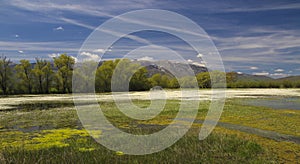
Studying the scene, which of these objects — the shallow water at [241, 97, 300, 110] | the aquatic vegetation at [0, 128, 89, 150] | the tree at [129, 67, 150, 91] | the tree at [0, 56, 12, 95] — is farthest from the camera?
the tree at [129, 67, 150, 91]

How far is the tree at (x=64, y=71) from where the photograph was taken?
85438 millimetres

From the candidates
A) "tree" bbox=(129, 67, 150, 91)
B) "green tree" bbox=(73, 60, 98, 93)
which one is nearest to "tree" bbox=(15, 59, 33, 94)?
"green tree" bbox=(73, 60, 98, 93)

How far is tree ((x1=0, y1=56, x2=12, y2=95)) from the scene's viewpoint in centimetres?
7988

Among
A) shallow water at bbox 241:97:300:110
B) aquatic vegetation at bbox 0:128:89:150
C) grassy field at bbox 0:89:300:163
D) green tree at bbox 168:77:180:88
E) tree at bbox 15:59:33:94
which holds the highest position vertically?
tree at bbox 15:59:33:94

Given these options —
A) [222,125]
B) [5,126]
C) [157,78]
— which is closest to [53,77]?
[157,78]

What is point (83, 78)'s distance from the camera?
86.4 metres

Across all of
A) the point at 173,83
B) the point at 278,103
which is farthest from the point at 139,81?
the point at 278,103

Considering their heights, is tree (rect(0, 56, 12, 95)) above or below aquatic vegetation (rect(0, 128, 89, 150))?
Answer: above

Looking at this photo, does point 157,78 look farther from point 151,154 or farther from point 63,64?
point 151,154

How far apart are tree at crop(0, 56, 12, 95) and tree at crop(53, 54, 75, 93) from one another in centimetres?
1470

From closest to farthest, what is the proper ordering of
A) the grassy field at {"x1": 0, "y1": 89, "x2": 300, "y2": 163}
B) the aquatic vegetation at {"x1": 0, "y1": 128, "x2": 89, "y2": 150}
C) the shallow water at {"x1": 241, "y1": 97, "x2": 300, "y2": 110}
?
1. the grassy field at {"x1": 0, "y1": 89, "x2": 300, "y2": 163}
2. the aquatic vegetation at {"x1": 0, "y1": 128, "x2": 89, "y2": 150}
3. the shallow water at {"x1": 241, "y1": 97, "x2": 300, "y2": 110}

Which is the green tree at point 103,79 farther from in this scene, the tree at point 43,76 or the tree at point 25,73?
the tree at point 25,73

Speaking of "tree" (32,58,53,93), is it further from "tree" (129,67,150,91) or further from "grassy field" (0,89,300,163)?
"grassy field" (0,89,300,163)

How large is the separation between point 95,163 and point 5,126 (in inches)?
466
